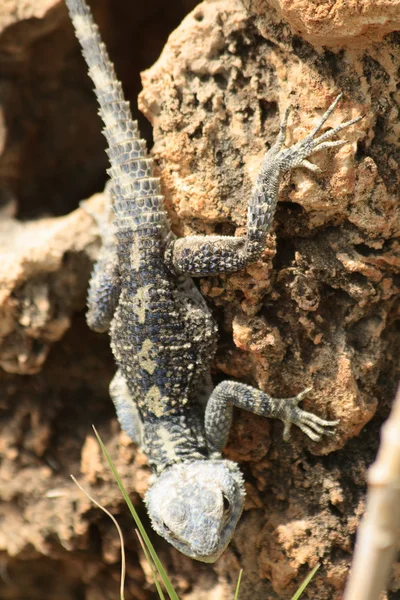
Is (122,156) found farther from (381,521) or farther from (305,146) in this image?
(381,521)

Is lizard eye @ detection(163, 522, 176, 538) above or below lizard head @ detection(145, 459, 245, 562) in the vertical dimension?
below

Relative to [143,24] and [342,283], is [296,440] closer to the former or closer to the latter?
[342,283]

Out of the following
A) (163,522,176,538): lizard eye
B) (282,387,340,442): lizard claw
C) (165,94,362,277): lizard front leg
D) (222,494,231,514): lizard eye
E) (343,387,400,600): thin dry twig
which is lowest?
(163,522,176,538): lizard eye

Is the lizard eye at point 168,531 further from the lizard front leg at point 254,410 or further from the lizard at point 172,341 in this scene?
the lizard front leg at point 254,410

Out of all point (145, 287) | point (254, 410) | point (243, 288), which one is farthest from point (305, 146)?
point (254, 410)

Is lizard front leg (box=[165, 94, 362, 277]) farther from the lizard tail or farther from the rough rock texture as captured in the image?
the lizard tail

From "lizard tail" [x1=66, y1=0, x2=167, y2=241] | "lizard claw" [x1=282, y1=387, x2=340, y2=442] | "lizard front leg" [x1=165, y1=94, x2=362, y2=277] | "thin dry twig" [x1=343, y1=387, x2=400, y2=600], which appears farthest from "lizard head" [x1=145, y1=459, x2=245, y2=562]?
"thin dry twig" [x1=343, y1=387, x2=400, y2=600]
